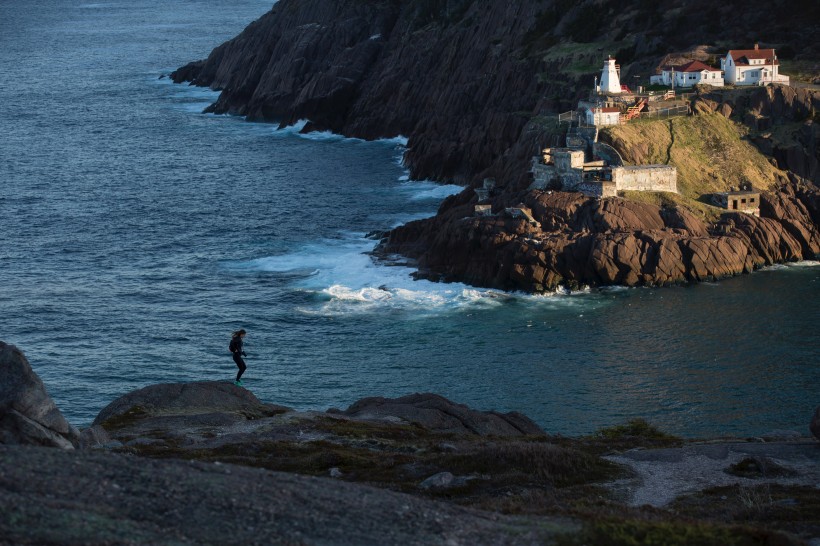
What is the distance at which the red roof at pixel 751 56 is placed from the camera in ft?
359

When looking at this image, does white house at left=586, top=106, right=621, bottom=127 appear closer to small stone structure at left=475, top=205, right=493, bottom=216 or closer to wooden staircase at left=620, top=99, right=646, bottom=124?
wooden staircase at left=620, top=99, right=646, bottom=124

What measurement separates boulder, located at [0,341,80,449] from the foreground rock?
5.73 meters

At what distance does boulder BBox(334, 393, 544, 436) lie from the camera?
50.6 m

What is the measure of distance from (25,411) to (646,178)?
68.6 meters

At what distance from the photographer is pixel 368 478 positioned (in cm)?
3722

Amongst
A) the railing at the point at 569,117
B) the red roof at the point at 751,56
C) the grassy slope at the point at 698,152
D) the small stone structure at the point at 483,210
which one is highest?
the red roof at the point at 751,56

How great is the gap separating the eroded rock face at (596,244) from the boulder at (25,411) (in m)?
54.3

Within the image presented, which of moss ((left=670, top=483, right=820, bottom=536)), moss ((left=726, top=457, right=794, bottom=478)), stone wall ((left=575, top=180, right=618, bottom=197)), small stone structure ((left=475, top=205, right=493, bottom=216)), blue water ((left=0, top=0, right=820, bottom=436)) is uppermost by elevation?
stone wall ((left=575, top=180, right=618, bottom=197))

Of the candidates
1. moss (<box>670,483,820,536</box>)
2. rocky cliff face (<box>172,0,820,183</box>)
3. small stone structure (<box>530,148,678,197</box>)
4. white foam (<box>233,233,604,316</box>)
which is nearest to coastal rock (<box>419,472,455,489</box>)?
moss (<box>670,483,820,536</box>)

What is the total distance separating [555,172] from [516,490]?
63.1 m

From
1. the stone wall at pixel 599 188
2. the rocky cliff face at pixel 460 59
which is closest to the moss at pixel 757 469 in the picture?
the stone wall at pixel 599 188

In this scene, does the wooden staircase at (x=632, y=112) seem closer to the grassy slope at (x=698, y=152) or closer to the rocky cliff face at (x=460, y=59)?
the grassy slope at (x=698, y=152)

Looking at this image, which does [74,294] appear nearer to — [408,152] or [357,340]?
[357,340]

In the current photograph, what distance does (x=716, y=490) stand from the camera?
121 ft
